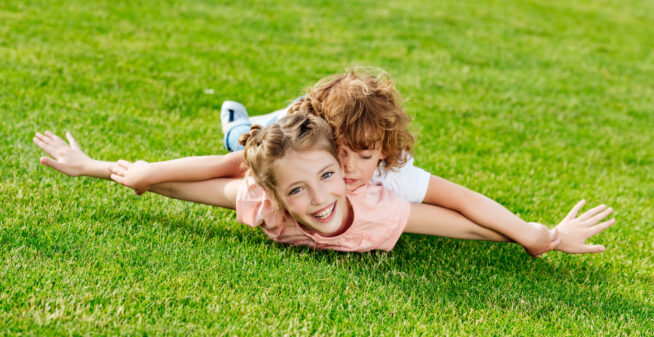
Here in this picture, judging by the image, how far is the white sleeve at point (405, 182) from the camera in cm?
394

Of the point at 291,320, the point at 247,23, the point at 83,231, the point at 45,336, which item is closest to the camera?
the point at 45,336

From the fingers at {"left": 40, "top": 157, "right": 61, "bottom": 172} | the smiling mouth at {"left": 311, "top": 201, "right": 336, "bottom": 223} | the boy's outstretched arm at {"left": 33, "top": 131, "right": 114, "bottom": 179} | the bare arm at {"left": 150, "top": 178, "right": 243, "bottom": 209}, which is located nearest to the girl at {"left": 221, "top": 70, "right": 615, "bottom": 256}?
the smiling mouth at {"left": 311, "top": 201, "right": 336, "bottom": 223}

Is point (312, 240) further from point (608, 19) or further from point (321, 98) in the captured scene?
point (608, 19)

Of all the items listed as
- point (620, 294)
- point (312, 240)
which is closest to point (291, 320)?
point (312, 240)

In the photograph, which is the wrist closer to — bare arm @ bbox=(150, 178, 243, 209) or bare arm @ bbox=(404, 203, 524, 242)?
bare arm @ bbox=(404, 203, 524, 242)

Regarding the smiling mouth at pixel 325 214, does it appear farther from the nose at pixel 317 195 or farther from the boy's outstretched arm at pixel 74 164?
the boy's outstretched arm at pixel 74 164

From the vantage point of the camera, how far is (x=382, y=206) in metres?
3.70

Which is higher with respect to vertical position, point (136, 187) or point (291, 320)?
point (136, 187)

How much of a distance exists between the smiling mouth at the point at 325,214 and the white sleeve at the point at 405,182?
1.81 ft

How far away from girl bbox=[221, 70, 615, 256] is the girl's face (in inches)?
8.3

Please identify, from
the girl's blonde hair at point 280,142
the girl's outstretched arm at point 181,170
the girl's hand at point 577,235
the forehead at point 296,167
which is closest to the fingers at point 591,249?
the girl's hand at point 577,235

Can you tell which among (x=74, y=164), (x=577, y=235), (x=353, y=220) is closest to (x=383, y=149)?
(x=353, y=220)

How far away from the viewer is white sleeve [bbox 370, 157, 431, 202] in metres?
3.94

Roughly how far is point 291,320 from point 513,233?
161cm
